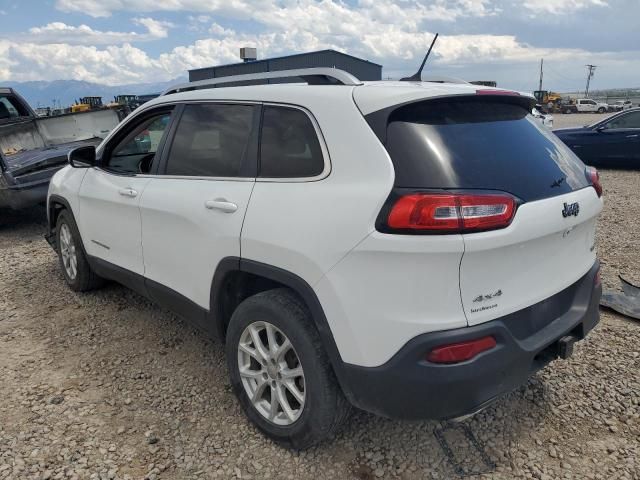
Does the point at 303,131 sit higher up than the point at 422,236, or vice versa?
the point at 303,131

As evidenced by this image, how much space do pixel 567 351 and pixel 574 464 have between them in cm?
56

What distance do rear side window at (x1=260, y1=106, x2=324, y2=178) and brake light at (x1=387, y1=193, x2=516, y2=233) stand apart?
1.64 ft

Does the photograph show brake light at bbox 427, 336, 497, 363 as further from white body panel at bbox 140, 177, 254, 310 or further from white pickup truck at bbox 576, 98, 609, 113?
white pickup truck at bbox 576, 98, 609, 113

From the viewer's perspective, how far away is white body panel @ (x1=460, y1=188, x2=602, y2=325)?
1.97 meters

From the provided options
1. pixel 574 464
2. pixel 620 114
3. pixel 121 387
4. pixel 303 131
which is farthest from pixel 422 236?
pixel 620 114

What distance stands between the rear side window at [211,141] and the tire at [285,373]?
2.52ft

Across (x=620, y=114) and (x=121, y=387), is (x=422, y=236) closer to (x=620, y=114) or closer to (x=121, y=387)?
(x=121, y=387)

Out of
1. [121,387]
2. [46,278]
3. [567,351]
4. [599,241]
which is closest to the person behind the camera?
[567,351]

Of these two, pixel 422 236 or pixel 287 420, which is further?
pixel 287 420

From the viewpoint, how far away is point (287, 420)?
254cm

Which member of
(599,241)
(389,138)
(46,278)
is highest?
(389,138)

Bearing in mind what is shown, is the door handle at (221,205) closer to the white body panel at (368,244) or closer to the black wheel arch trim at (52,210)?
the white body panel at (368,244)

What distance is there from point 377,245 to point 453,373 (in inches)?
23.0

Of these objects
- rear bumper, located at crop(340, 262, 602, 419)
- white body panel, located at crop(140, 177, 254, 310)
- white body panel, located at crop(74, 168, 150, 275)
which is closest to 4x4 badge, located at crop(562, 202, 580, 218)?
rear bumper, located at crop(340, 262, 602, 419)
